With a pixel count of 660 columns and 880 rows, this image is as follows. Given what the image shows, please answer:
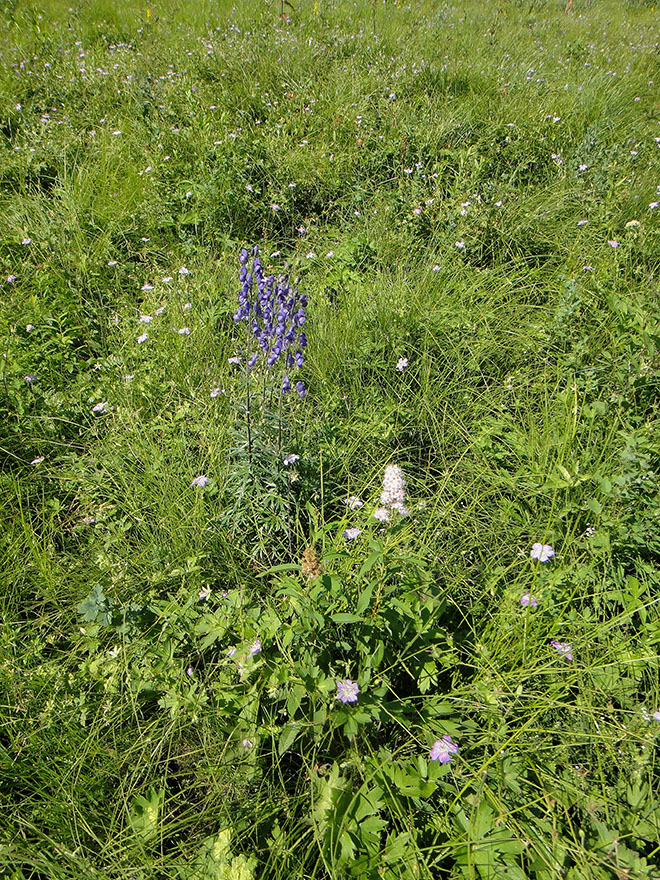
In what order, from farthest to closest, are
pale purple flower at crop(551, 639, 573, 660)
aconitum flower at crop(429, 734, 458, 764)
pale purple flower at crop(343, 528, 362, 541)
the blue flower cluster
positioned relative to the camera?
the blue flower cluster, pale purple flower at crop(343, 528, 362, 541), pale purple flower at crop(551, 639, 573, 660), aconitum flower at crop(429, 734, 458, 764)

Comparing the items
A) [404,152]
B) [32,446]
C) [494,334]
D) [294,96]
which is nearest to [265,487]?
[32,446]

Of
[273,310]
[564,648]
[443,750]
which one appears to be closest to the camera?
[443,750]

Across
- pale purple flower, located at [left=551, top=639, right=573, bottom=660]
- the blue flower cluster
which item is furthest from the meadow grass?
the blue flower cluster

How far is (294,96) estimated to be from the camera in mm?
4758

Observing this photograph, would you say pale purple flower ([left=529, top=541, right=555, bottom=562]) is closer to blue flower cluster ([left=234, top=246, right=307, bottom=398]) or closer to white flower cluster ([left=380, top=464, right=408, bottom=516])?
white flower cluster ([left=380, top=464, right=408, bottom=516])

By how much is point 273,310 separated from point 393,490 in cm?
82

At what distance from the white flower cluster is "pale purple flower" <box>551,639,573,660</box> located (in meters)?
0.63

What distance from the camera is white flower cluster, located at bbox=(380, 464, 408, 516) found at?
196 cm

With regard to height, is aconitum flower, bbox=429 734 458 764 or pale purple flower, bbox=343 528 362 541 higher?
pale purple flower, bbox=343 528 362 541

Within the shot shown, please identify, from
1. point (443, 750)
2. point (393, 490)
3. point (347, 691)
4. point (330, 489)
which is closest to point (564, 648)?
point (443, 750)

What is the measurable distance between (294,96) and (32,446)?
407 cm

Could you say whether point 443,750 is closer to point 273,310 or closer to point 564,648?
point 564,648

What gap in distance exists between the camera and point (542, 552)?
1.76 m

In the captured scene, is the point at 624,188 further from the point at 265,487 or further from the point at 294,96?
the point at 265,487
